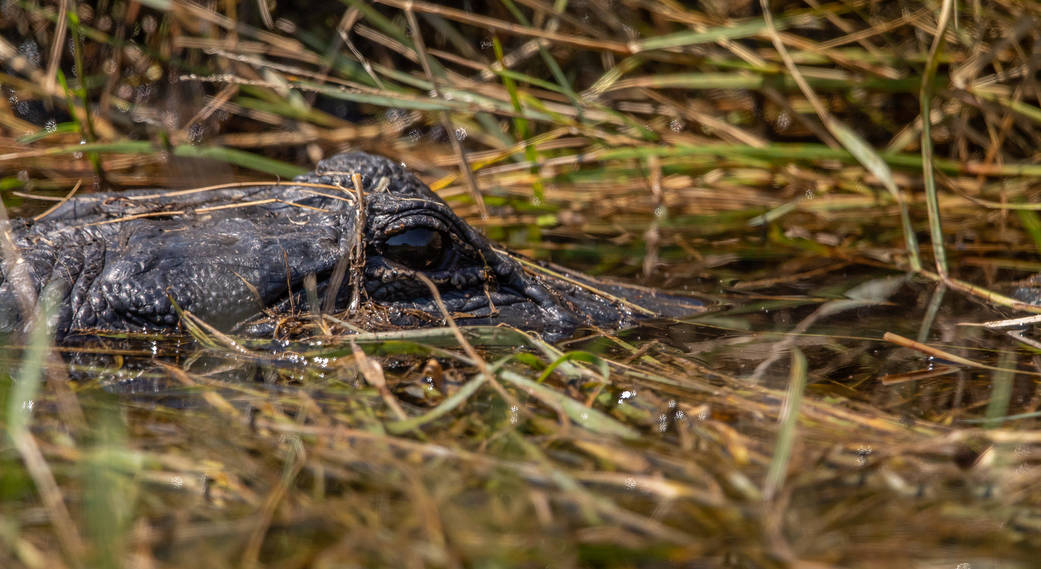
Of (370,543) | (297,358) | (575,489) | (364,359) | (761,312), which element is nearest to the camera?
(370,543)

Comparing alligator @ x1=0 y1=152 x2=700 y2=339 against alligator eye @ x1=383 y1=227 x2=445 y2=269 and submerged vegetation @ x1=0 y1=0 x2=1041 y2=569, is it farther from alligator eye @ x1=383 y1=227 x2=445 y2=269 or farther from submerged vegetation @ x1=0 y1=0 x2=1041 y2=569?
submerged vegetation @ x1=0 y1=0 x2=1041 y2=569

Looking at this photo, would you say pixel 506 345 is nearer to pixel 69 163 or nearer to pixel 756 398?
pixel 756 398

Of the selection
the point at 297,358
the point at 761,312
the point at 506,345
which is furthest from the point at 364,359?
the point at 761,312

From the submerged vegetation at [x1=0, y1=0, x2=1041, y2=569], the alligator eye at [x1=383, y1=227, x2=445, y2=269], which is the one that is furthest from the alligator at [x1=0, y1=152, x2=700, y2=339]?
the submerged vegetation at [x1=0, y1=0, x2=1041, y2=569]

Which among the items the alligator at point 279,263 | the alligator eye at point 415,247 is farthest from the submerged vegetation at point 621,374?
the alligator eye at point 415,247

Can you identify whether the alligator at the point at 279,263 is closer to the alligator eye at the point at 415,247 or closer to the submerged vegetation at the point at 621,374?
the alligator eye at the point at 415,247

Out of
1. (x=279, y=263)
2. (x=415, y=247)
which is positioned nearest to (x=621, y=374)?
(x=415, y=247)
